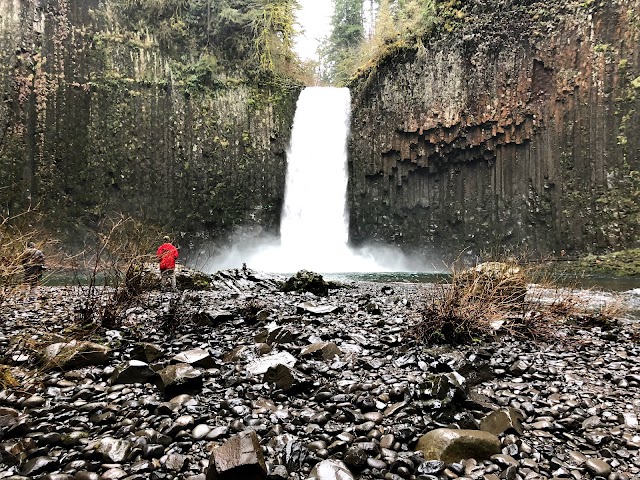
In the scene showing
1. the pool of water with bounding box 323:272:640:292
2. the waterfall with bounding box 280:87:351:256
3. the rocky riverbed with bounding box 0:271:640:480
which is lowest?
the pool of water with bounding box 323:272:640:292

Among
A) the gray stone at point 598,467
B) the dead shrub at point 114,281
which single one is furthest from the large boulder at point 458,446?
the dead shrub at point 114,281

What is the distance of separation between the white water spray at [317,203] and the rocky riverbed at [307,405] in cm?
1597

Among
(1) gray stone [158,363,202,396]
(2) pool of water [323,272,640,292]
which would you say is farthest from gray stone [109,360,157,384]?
(2) pool of water [323,272,640,292]

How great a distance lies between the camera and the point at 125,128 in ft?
65.8

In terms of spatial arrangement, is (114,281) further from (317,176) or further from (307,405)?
(317,176)

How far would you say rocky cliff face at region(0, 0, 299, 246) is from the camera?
18.6 meters

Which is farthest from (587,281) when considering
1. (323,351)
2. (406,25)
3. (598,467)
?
(406,25)

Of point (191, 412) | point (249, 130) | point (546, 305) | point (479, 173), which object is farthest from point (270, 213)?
point (191, 412)

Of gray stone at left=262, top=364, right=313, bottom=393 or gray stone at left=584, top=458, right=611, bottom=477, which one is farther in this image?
gray stone at left=262, top=364, right=313, bottom=393

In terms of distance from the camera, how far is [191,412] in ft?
8.67

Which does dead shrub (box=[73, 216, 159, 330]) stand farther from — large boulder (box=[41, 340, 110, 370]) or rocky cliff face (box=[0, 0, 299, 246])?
rocky cliff face (box=[0, 0, 299, 246])

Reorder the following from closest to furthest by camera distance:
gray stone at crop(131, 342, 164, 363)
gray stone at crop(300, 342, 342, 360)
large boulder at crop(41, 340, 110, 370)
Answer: large boulder at crop(41, 340, 110, 370) → gray stone at crop(131, 342, 164, 363) → gray stone at crop(300, 342, 342, 360)

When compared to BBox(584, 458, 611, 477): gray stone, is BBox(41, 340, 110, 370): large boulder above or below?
above

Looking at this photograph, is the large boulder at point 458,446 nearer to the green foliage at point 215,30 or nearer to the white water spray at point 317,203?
the white water spray at point 317,203
